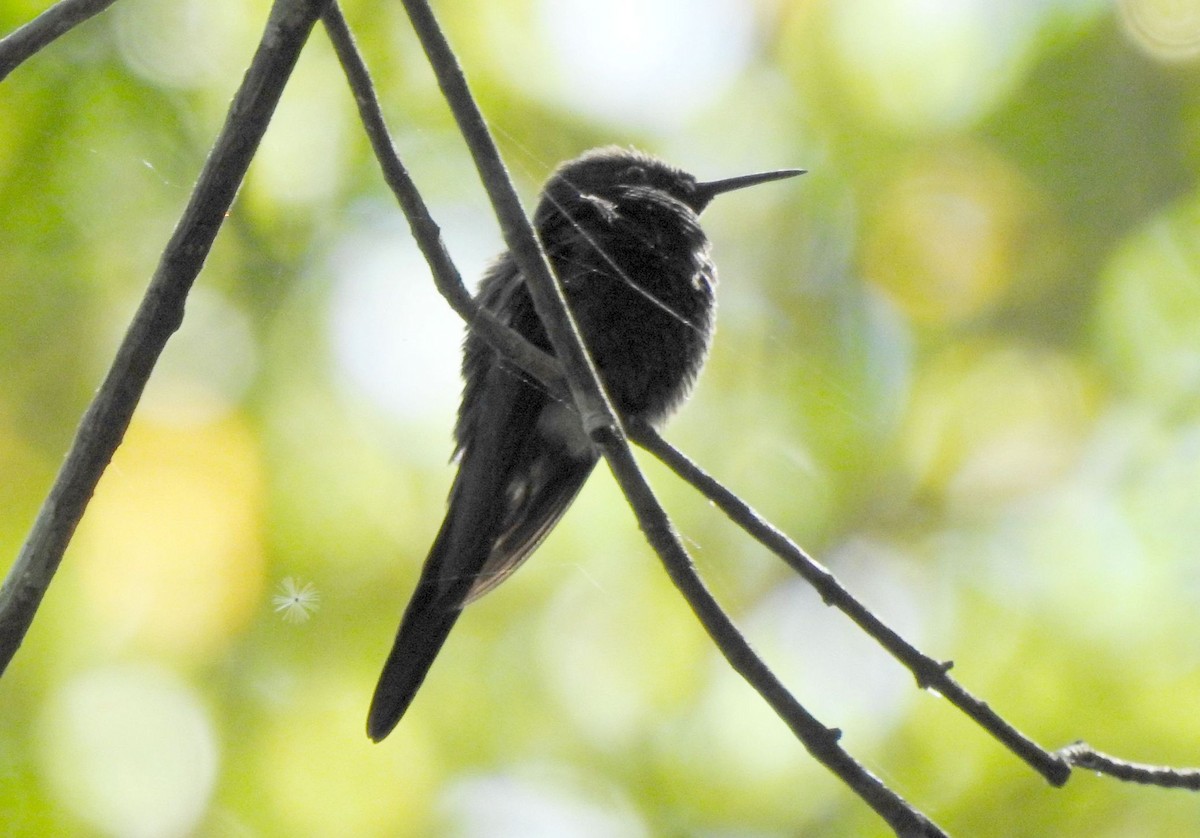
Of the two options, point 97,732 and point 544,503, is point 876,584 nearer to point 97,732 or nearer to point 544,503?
point 544,503

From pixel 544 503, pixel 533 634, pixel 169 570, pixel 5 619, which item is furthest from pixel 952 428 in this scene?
pixel 5 619

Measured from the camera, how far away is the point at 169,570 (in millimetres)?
4352

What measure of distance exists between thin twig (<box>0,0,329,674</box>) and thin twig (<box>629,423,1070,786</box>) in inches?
41.1

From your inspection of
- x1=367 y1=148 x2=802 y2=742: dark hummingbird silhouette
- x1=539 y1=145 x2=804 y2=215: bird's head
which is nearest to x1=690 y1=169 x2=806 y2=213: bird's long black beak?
x1=539 y1=145 x2=804 y2=215: bird's head

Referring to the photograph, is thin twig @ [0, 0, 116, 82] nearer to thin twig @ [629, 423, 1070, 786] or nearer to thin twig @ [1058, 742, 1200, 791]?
thin twig @ [629, 423, 1070, 786]

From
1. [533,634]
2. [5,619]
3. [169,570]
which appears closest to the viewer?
[5,619]

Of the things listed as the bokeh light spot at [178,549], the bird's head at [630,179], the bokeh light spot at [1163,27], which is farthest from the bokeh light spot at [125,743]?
the bokeh light spot at [1163,27]

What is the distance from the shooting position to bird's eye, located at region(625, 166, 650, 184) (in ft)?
13.7

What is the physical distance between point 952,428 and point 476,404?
2.67m

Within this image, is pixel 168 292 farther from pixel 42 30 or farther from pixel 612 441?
pixel 612 441

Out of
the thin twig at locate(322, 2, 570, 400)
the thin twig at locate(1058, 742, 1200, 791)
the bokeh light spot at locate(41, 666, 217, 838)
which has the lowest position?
the bokeh light spot at locate(41, 666, 217, 838)

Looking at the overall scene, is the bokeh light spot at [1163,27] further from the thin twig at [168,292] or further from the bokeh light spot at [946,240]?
the thin twig at [168,292]

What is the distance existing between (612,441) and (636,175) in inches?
98.9

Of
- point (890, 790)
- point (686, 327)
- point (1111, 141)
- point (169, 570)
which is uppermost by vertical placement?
point (1111, 141)
